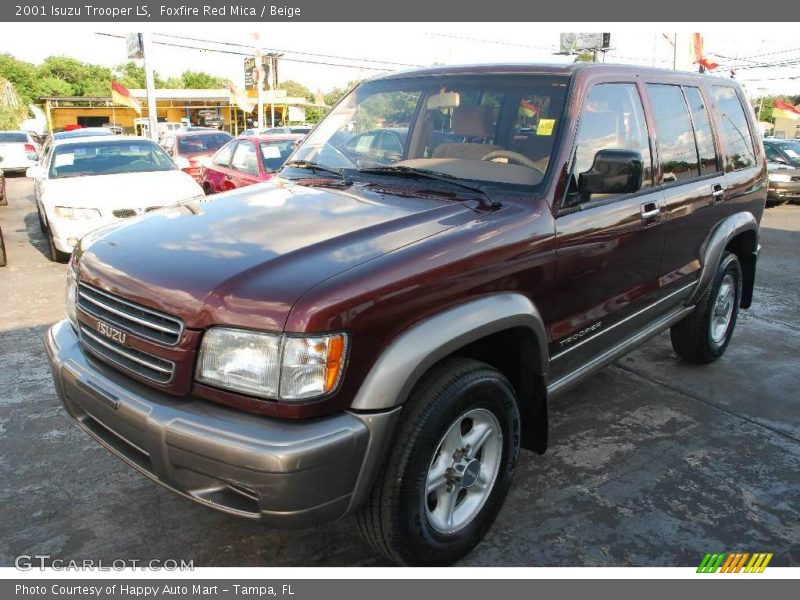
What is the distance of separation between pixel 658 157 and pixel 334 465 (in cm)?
272

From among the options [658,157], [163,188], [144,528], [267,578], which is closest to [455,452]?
[267,578]

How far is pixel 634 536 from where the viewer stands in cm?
285

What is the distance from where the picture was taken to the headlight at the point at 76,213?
25.3ft

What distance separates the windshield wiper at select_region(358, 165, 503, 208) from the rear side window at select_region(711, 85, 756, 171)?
2446 mm

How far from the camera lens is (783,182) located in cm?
1478

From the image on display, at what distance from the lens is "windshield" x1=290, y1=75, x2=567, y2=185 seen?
122 inches

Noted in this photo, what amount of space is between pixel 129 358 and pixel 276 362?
0.69 meters

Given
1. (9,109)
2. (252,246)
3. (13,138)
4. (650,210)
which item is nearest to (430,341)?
(252,246)

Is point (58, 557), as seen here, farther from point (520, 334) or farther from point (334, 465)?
point (520, 334)

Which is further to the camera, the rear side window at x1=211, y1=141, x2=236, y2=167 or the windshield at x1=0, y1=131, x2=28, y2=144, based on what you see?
the windshield at x1=0, y1=131, x2=28, y2=144

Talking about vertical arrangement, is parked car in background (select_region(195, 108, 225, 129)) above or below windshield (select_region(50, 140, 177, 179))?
above

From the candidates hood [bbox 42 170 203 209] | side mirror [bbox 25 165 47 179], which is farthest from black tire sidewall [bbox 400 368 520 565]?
side mirror [bbox 25 165 47 179]

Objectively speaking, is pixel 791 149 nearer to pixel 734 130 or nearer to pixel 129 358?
pixel 734 130

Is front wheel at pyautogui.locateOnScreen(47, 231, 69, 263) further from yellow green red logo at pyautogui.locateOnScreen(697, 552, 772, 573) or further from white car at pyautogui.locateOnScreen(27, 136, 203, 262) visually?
yellow green red logo at pyautogui.locateOnScreen(697, 552, 772, 573)
